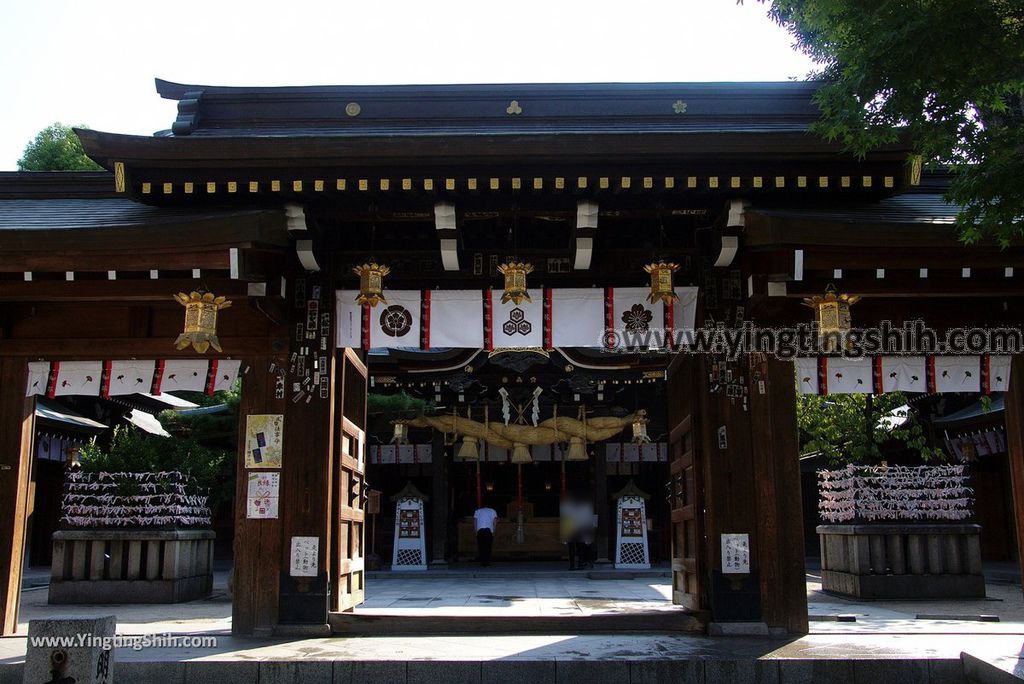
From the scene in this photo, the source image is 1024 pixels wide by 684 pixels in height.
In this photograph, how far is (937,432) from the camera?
70.6 ft

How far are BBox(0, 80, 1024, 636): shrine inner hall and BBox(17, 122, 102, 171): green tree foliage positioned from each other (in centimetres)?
2220

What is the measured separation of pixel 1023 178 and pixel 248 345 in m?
7.56

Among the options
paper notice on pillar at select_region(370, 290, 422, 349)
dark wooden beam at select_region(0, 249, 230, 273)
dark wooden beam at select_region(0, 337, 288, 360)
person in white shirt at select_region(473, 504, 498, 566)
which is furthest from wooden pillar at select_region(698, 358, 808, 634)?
person in white shirt at select_region(473, 504, 498, 566)

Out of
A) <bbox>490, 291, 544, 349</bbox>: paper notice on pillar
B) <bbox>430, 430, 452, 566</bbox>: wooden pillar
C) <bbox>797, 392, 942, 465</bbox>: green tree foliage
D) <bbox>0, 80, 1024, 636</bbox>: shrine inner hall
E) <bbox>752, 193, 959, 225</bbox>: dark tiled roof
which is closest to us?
<bbox>752, 193, 959, 225</bbox>: dark tiled roof

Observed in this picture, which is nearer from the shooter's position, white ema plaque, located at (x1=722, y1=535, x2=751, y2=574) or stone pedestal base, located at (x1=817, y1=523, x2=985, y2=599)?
white ema plaque, located at (x1=722, y1=535, x2=751, y2=574)

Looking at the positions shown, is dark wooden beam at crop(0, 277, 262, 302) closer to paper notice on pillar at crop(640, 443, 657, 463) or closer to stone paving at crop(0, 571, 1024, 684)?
stone paving at crop(0, 571, 1024, 684)

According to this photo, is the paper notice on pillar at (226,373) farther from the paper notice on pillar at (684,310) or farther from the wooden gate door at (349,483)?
the paper notice on pillar at (684,310)

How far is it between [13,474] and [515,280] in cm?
593

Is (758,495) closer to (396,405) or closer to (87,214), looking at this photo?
(87,214)

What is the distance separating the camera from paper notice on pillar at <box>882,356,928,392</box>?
9672mm

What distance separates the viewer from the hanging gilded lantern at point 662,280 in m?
8.89

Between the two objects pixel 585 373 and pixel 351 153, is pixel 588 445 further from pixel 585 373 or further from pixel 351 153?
pixel 351 153

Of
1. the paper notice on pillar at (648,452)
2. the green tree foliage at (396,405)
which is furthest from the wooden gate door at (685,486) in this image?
the paper notice on pillar at (648,452)

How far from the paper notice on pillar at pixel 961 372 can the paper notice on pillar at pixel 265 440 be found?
7.37 metres
